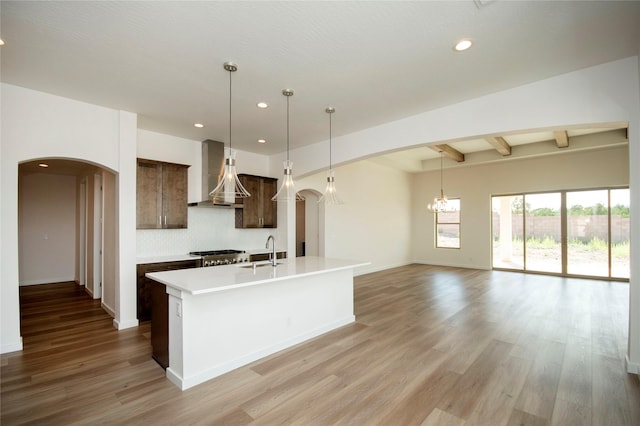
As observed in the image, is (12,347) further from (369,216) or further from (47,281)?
(369,216)

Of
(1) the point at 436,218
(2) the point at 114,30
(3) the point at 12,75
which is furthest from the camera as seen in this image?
(1) the point at 436,218

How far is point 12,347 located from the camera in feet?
11.1

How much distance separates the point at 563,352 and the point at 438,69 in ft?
11.5

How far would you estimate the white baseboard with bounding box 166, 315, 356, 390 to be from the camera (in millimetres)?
2732

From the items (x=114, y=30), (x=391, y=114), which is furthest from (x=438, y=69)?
(x=114, y=30)

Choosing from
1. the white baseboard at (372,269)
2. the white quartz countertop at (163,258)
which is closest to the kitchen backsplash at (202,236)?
the white quartz countertop at (163,258)

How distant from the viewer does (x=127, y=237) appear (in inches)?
168

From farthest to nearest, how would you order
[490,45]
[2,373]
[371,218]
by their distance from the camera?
[371,218] → [2,373] → [490,45]

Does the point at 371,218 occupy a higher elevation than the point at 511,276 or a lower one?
higher

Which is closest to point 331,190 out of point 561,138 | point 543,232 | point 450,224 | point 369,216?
point 369,216

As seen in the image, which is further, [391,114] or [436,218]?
[436,218]

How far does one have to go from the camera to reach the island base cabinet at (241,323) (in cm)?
278

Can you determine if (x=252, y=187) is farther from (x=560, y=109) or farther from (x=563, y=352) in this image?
(x=563, y=352)

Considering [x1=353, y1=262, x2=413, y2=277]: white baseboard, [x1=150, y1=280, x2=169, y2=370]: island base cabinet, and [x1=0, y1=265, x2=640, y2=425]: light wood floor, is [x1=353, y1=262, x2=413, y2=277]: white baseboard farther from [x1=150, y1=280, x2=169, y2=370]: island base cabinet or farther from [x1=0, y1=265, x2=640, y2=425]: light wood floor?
[x1=150, y1=280, x2=169, y2=370]: island base cabinet
